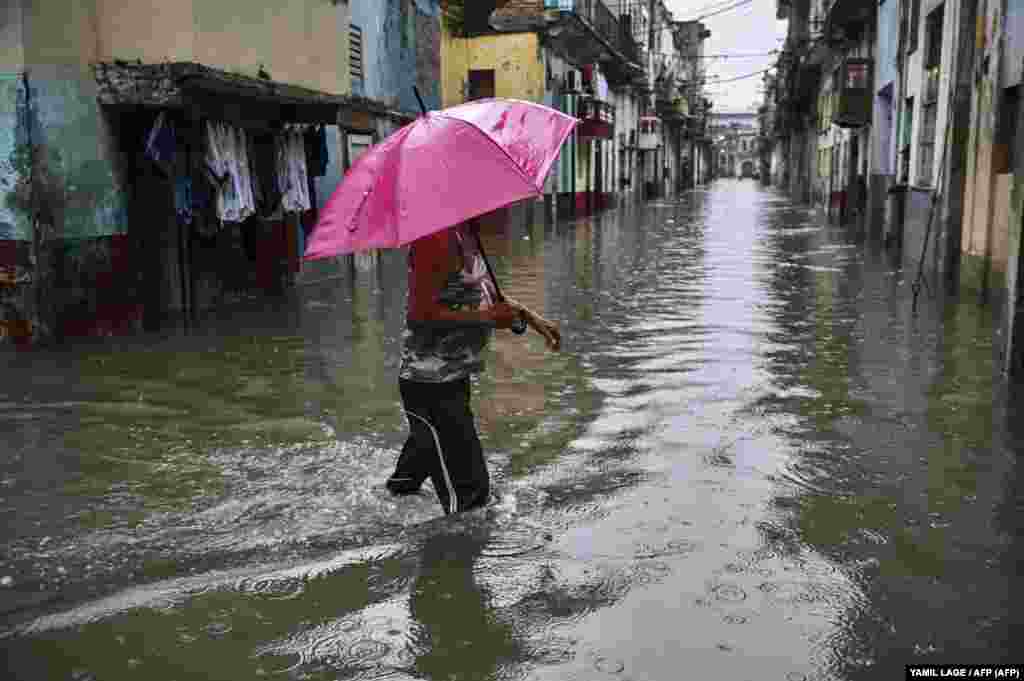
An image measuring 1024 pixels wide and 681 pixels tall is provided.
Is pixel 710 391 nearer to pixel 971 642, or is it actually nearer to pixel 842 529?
pixel 842 529

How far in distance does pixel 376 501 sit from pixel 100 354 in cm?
467

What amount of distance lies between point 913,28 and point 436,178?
15565mm

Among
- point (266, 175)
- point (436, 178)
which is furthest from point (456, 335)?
point (266, 175)

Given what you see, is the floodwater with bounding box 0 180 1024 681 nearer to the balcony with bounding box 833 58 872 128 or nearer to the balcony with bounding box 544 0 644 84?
the balcony with bounding box 833 58 872 128

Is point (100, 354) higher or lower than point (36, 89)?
lower

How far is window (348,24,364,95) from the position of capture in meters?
14.9

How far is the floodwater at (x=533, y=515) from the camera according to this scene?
331cm

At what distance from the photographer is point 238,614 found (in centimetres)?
359

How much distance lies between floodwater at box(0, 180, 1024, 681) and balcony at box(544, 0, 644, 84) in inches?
836

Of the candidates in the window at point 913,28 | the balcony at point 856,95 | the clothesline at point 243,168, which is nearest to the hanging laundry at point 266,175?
the clothesline at point 243,168

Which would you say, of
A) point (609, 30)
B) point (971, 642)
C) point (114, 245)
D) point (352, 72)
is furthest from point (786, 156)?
point (971, 642)

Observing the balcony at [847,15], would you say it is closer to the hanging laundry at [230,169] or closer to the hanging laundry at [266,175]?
the hanging laundry at [266,175]

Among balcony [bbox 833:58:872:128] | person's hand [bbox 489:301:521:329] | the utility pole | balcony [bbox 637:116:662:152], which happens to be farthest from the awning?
the utility pole

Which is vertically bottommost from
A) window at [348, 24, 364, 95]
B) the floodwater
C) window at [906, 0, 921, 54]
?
the floodwater
